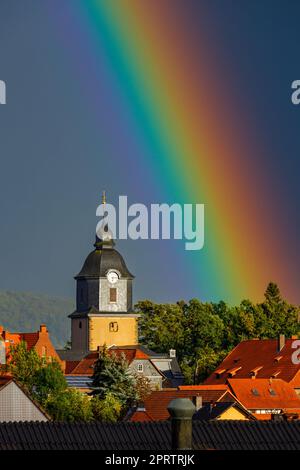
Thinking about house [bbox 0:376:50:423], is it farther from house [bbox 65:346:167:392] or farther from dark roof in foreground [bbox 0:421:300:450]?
house [bbox 65:346:167:392]

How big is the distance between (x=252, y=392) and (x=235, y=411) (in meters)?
22.0

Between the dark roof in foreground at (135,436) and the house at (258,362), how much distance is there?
84120mm

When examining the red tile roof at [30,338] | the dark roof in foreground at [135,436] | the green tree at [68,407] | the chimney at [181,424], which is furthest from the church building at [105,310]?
the chimney at [181,424]

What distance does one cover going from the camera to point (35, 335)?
136 m

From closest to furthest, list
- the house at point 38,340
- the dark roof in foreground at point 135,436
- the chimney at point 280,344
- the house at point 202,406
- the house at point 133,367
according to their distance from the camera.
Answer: the dark roof in foreground at point 135,436 < the house at point 202,406 < the house at point 38,340 < the chimney at point 280,344 < the house at point 133,367

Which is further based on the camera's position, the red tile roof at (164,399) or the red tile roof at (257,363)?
the red tile roof at (257,363)

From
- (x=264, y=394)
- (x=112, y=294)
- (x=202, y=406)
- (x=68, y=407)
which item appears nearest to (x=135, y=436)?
(x=202, y=406)

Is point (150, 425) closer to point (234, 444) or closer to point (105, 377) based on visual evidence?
point (234, 444)

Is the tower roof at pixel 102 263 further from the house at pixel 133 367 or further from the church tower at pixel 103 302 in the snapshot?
the house at pixel 133 367

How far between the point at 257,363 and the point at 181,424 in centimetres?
10154

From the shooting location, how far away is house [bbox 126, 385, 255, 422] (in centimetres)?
7788

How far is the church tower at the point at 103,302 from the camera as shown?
165125mm

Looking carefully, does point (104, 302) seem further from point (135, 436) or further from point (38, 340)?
point (135, 436)

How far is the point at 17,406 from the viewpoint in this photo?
6656 centimetres
